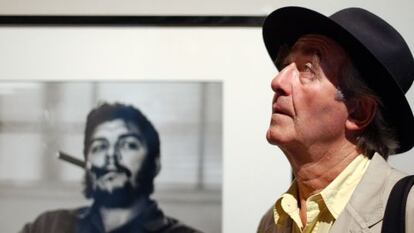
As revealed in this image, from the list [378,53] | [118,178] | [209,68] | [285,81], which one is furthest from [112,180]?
[378,53]

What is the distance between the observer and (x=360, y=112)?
744 millimetres

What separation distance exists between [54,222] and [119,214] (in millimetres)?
128

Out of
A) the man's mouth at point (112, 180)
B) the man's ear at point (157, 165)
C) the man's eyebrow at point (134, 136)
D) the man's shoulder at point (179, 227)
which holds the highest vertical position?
the man's eyebrow at point (134, 136)

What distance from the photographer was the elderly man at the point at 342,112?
0.71 metres

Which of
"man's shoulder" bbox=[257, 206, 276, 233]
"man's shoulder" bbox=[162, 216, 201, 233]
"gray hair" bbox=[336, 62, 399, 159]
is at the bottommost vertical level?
"man's shoulder" bbox=[162, 216, 201, 233]

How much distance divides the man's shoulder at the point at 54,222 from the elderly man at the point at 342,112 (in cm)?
44

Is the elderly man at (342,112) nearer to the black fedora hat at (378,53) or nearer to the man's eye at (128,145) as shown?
the black fedora hat at (378,53)

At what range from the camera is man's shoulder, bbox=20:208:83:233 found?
964mm

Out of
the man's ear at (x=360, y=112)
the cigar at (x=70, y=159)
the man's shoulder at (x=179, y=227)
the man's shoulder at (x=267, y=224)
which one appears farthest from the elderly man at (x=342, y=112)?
the cigar at (x=70, y=159)

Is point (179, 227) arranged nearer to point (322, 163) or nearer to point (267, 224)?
point (267, 224)

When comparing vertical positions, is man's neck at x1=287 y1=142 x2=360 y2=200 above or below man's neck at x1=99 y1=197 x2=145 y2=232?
above

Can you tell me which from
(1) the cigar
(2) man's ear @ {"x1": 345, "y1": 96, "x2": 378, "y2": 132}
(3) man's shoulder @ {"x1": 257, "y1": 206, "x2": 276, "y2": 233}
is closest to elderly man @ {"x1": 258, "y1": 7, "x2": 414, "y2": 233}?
(2) man's ear @ {"x1": 345, "y1": 96, "x2": 378, "y2": 132}

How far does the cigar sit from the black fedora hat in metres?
0.47

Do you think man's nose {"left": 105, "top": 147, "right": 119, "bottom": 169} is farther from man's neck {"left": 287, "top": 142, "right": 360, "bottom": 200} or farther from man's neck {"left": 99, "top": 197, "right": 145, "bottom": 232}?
man's neck {"left": 287, "top": 142, "right": 360, "bottom": 200}
